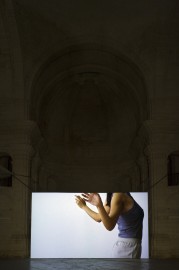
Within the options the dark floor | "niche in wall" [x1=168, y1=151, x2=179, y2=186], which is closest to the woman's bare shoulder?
the dark floor

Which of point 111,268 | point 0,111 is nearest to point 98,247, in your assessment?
point 111,268

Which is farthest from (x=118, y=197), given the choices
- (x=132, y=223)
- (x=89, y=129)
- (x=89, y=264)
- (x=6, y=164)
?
(x=89, y=129)

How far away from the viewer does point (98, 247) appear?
15.3 meters

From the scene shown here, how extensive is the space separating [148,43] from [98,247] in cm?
682

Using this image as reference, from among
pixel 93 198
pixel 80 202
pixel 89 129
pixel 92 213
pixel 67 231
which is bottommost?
pixel 67 231

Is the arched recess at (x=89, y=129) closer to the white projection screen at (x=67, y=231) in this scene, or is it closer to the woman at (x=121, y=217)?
the woman at (x=121, y=217)

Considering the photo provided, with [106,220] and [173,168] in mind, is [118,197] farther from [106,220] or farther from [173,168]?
[173,168]

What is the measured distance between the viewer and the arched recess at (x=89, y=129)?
64.5ft

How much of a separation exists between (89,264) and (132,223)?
2.23m

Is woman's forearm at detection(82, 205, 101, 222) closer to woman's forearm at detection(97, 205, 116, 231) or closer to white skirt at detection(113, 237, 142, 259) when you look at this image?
woman's forearm at detection(97, 205, 116, 231)

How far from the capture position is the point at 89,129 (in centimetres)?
2188

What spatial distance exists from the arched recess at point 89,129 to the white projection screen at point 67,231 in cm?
401

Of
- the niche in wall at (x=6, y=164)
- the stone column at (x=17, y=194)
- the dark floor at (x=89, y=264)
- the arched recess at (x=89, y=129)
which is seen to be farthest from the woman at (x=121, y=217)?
the arched recess at (x=89, y=129)

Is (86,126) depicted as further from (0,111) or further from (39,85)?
(0,111)
